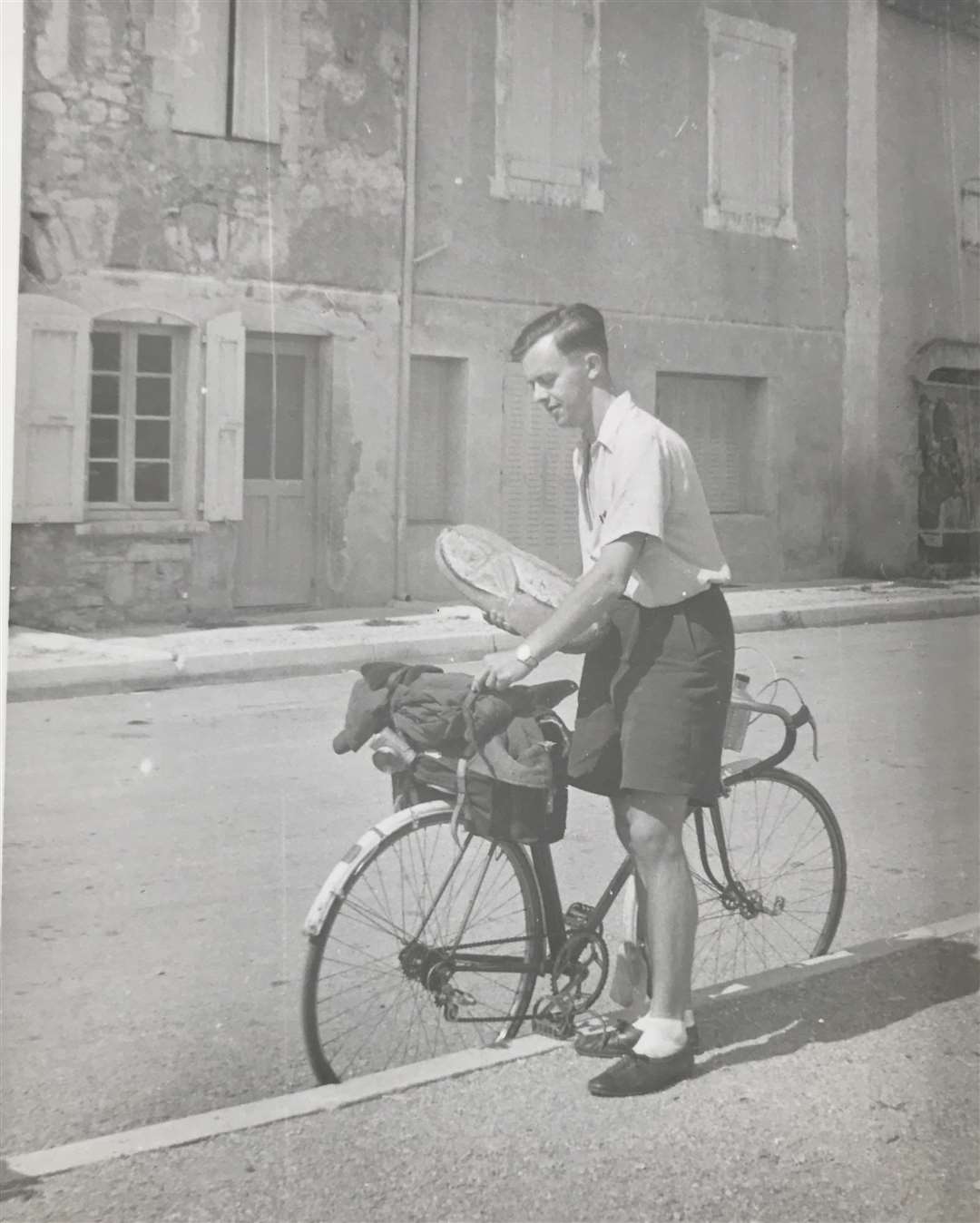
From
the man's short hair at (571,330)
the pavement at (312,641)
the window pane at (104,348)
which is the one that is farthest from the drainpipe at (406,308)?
the window pane at (104,348)

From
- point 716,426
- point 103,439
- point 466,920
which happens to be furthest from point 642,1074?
point 103,439

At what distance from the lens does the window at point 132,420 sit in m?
3.09

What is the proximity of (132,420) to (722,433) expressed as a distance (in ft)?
4.80

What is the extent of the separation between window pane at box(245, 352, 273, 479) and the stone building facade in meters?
0.01

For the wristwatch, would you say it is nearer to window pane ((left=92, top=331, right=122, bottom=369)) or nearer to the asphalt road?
the asphalt road

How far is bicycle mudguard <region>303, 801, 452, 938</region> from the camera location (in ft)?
9.48

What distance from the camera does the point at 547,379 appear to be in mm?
3135

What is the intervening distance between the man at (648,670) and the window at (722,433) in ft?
1.71

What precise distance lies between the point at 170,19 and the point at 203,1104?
2152 millimetres

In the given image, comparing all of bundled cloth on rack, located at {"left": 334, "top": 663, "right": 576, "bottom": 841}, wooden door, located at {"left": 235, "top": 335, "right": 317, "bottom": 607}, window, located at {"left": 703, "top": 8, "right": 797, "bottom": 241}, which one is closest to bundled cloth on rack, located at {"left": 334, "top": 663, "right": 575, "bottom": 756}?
bundled cloth on rack, located at {"left": 334, "top": 663, "right": 576, "bottom": 841}

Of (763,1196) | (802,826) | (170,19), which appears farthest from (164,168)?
(763,1196)

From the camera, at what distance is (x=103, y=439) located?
10.4ft

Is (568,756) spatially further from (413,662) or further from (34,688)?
(34,688)

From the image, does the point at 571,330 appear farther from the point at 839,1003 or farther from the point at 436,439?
the point at 839,1003
